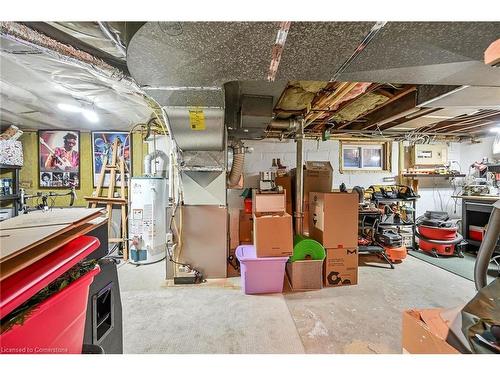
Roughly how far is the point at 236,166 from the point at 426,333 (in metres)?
2.85

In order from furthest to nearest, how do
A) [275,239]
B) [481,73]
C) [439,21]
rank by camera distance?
[275,239] → [481,73] → [439,21]

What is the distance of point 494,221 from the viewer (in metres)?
1.00

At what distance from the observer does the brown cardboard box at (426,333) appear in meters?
0.77

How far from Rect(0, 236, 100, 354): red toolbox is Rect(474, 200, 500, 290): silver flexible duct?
1653mm

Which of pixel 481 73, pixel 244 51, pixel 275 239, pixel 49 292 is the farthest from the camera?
pixel 275 239

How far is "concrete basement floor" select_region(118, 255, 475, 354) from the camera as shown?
169cm

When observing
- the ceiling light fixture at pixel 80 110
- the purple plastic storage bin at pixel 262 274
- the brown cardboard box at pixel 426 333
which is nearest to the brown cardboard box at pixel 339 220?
the purple plastic storage bin at pixel 262 274

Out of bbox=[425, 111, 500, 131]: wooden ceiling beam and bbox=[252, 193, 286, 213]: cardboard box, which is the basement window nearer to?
bbox=[425, 111, 500, 131]: wooden ceiling beam

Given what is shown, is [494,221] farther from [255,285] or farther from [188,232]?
[188,232]

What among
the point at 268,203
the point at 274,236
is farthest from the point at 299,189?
the point at 274,236

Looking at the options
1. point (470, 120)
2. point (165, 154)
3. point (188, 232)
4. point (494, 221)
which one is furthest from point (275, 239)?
point (470, 120)

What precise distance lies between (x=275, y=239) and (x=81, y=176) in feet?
12.2

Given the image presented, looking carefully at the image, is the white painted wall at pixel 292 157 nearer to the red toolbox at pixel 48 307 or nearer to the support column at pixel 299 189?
the support column at pixel 299 189

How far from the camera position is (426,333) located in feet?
2.65
